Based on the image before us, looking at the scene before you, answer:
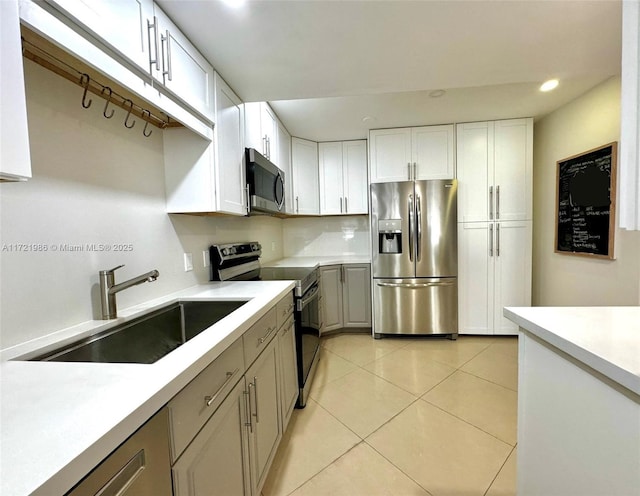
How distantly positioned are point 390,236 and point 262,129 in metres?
1.67

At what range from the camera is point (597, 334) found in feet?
2.67

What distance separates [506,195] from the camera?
295cm

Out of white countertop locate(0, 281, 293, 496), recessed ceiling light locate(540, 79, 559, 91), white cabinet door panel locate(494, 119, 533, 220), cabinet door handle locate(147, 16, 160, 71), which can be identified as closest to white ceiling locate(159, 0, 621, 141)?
cabinet door handle locate(147, 16, 160, 71)

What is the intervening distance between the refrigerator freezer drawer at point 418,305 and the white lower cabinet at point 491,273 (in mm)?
160

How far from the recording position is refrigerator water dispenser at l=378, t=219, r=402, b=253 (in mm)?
3025

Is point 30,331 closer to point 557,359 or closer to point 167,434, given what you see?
point 167,434

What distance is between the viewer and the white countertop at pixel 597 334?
0.65 metres

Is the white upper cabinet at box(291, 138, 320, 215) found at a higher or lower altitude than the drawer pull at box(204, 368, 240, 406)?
higher

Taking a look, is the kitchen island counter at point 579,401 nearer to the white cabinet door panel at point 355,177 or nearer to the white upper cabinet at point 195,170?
the white upper cabinet at point 195,170

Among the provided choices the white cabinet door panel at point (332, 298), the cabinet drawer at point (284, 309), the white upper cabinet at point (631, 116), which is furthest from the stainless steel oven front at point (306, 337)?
the white upper cabinet at point (631, 116)

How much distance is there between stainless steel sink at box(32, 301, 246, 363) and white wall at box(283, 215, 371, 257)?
98.6 inches

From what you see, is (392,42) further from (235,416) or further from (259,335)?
(235,416)

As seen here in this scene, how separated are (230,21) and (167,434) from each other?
1.53 meters

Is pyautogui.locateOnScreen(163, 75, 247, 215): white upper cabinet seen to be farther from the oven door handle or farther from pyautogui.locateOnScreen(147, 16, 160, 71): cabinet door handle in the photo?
the oven door handle
